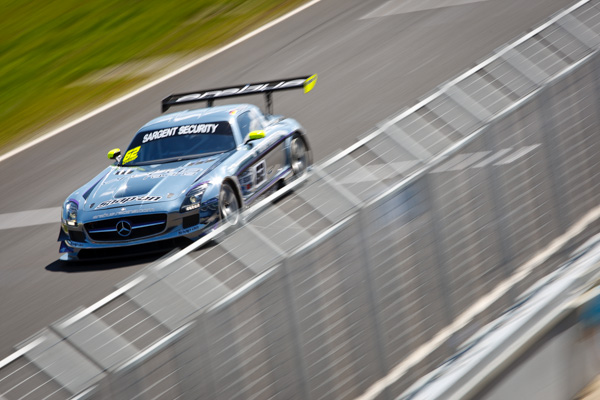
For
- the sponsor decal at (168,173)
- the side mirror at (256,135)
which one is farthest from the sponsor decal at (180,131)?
the sponsor decal at (168,173)

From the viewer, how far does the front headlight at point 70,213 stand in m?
9.30

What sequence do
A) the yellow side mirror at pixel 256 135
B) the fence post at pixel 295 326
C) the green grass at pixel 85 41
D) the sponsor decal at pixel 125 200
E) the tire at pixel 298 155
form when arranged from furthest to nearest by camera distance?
the green grass at pixel 85 41 < the tire at pixel 298 155 < the yellow side mirror at pixel 256 135 < the sponsor decal at pixel 125 200 < the fence post at pixel 295 326

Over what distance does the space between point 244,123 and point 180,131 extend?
2.64 feet

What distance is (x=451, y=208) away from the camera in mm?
5352

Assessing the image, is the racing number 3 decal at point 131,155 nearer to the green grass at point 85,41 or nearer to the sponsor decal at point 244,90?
the sponsor decal at point 244,90

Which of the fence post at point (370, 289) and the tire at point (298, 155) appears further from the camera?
the tire at point (298, 155)

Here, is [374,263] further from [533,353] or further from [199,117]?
[199,117]

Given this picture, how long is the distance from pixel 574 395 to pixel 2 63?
17.8 m

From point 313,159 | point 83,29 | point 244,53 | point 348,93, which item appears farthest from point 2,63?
point 313,159

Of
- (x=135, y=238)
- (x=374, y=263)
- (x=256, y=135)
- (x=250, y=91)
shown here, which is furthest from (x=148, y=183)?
(x=374, y=263)

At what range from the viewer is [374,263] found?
15.9 ft

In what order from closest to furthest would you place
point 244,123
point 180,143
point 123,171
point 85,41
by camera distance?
point 123,171 < point 180,143 < point 244,123 < point 85,41

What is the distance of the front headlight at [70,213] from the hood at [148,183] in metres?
0.17

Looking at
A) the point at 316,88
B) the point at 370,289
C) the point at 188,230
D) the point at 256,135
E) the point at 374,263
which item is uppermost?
the point at 374,263
